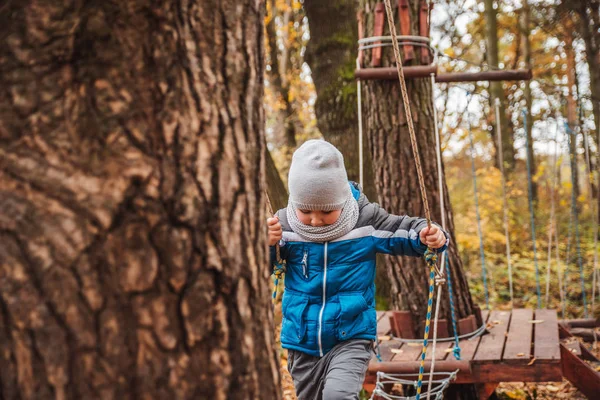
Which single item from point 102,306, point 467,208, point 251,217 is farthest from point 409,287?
point 467,208

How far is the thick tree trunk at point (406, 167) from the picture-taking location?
14.6ft

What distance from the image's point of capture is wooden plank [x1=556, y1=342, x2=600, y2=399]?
166 inches

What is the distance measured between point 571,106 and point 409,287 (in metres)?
14.3

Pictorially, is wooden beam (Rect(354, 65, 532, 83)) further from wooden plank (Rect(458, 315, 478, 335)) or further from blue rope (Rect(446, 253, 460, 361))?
wooden plank (Rect(458, 315, 478, 335))

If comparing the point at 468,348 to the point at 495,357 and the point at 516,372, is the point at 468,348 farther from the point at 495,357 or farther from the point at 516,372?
the point at 516,372

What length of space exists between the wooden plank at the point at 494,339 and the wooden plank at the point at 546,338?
0.72 feet

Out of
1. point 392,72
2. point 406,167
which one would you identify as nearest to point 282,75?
point 392,72

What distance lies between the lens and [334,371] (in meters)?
3.03

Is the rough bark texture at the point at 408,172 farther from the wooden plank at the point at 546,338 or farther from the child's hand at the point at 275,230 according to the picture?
the child's hand at the point at 275,230

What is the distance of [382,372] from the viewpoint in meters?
4.01

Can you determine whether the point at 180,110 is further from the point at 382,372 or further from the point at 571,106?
the point at 571,106

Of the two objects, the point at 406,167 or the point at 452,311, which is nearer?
the point at 452,311

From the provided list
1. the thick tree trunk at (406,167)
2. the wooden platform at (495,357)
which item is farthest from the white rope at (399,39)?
the wooden platform at (495,357)

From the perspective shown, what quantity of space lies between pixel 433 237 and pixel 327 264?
55 cm
